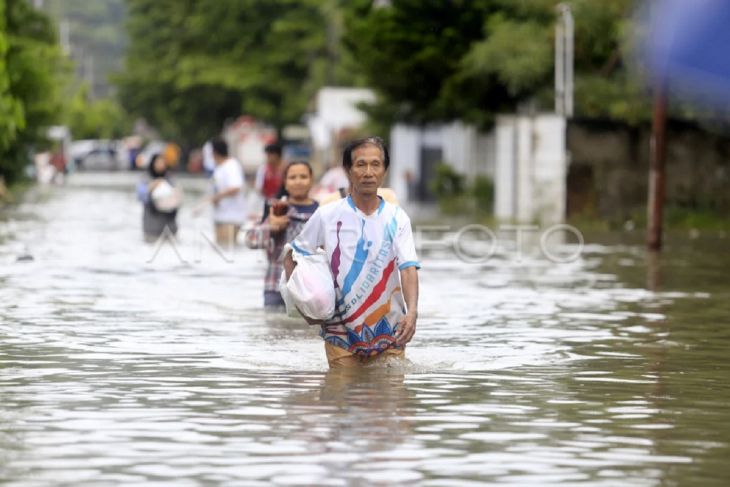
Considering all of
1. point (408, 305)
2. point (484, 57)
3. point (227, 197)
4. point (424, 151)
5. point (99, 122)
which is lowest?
point (408, 305)

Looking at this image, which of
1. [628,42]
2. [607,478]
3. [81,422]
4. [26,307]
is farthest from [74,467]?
[628,42]

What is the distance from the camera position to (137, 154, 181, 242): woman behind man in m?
28.9

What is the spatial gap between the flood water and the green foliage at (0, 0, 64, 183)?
1129 inches

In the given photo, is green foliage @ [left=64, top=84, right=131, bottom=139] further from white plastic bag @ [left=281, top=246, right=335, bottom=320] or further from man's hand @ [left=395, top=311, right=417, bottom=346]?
man's hand @ [left=395, top=311, right=417, bottom=346]

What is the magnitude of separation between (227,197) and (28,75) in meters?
28.7

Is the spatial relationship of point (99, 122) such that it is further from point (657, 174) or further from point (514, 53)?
point (657, 174)

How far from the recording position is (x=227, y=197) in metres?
24.7

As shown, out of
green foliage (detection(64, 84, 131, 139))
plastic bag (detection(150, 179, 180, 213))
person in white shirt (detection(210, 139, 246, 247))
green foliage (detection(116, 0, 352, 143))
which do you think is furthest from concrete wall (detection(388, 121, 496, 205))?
green foliage (detection(64, 84, 131, 139))

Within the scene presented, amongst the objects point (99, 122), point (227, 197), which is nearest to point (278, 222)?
point (227, 197)

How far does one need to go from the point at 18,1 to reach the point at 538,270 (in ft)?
112

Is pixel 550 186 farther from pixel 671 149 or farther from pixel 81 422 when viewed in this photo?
pixel 81 422

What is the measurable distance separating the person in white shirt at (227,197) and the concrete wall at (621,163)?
16.7m

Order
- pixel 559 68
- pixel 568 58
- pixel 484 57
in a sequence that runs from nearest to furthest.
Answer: pixel 568 58
pixel 559 68
pixel 484 57

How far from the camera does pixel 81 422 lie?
10703 millimetres
